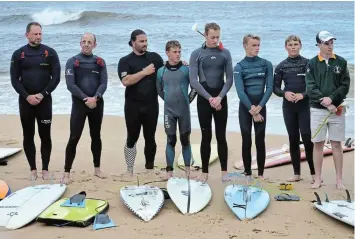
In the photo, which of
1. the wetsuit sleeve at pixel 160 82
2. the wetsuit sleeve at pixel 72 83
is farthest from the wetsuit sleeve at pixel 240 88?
the wetsuit sleeve at pixel 72 83

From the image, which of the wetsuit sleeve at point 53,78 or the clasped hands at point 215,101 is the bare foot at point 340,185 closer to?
the clasped hands at point 215,101

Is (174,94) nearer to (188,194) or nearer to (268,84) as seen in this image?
(268,84)

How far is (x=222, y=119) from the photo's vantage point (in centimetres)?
604

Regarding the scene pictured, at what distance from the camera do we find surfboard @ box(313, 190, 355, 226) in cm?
487

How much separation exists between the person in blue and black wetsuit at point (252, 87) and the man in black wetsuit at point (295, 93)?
19cm

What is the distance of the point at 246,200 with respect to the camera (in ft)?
17.6

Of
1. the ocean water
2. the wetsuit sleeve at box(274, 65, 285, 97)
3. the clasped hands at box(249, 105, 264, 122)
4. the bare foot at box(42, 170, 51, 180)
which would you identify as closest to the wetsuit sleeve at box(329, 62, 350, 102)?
the wetsuit sleeve at box(274, 65, 285, 97)

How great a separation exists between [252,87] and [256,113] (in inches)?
11.6

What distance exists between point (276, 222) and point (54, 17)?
33500 millimetres

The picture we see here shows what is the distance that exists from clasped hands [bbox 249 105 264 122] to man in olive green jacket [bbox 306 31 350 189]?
55 cm

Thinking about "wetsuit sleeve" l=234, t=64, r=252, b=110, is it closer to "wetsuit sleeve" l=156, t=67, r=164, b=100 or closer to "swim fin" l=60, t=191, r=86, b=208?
"wetsuit sleeve" l=156, t=67, r=164, b=100

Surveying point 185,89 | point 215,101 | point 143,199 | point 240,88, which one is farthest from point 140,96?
point 143,199

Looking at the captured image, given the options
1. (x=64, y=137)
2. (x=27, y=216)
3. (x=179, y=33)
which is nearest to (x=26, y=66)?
(x=27, y=216)

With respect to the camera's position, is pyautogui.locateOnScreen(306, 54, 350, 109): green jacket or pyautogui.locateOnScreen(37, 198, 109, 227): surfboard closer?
pyautogui.locateOnScreen(37, 198, 109, 227): surfboard
